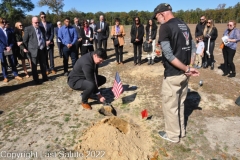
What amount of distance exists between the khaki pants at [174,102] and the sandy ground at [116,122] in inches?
8.6

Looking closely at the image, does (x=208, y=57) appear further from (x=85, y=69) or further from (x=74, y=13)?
(x=74, y=13)

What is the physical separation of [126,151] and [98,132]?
0.61 metres

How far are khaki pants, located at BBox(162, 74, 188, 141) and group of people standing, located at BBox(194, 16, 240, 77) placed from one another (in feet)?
13.6

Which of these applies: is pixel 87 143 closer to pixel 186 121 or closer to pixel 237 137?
pixel 186 121

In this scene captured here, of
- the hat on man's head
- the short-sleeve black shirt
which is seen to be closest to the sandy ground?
the short-sleeve black shirt

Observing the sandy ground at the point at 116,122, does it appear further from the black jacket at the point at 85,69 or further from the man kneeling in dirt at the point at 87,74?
the black jacket at the point at 85,69

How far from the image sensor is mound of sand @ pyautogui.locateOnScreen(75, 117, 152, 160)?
3.06 metres

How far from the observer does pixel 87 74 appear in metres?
4.53

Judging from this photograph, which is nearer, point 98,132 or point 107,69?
point 98,132

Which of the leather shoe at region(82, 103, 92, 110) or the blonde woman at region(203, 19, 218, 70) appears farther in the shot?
the blonde woman at region(203, 19, 218, 70)

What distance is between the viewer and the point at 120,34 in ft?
27.9

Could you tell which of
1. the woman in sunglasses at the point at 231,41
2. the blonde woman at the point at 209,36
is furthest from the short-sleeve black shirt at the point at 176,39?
the blonde woman at the point at 209,36

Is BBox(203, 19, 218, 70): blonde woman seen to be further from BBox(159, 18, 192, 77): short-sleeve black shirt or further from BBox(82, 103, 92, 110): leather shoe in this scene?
BBox(82, 103, 92, 110): leather shoe

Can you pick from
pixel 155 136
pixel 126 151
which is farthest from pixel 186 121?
pixel 126 151
